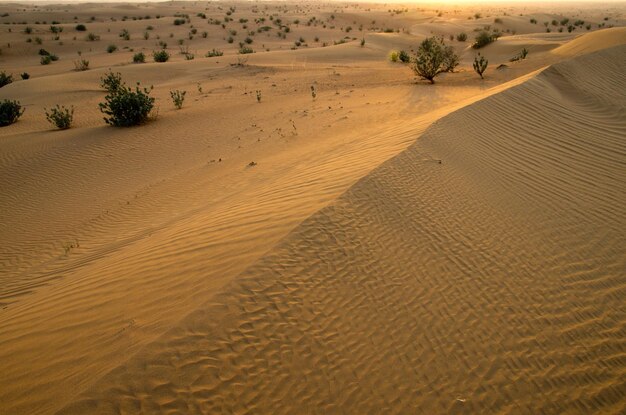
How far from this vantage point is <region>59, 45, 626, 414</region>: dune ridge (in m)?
2.59

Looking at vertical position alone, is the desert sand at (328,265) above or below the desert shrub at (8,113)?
below

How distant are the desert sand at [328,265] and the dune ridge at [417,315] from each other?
0.02 m

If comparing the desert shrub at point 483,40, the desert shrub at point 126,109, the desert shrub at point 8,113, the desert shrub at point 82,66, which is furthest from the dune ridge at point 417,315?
the desert shrub at point 82,66

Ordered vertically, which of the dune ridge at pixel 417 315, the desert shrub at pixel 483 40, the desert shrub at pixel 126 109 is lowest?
the dune ridge at pixel 417 315

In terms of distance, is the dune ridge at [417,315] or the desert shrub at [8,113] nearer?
the dune ridge at [417,315]

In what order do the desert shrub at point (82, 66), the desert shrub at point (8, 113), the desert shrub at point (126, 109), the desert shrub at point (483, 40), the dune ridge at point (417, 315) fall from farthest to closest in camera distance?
the desert shrub at point (483, 40), the desert shrub at point (82, 66), the desert shrub at point (8, 113), the desert shrub at point (126, 109), the dune ridge at point (417, 315)

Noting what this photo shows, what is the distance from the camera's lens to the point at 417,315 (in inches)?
127

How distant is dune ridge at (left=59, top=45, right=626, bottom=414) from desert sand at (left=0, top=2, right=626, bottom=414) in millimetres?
17

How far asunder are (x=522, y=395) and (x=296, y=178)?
12.3 feet

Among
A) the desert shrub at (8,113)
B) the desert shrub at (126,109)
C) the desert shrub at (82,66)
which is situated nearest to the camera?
the desert shrub at (126,109)

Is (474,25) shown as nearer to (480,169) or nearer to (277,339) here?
(480,169)

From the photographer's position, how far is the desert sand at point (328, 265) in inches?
105

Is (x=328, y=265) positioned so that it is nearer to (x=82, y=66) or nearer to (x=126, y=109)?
(x=126, y=109)

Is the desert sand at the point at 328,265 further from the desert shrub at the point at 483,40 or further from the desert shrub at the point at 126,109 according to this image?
the desert shrub at the point at 483,40
